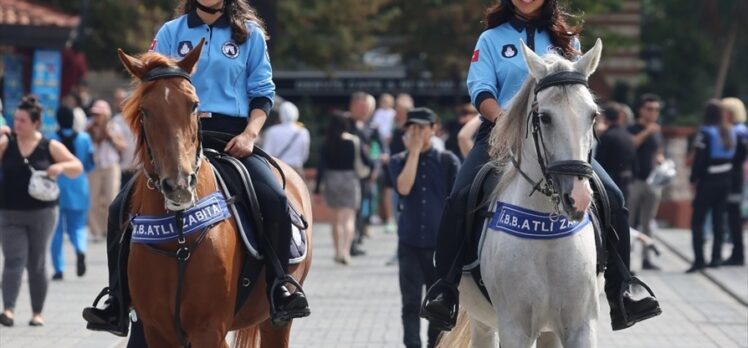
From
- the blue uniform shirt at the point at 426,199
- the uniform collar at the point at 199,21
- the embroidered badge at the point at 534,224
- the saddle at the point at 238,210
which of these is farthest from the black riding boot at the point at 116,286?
the blue uniform shirt at the point at 426,199

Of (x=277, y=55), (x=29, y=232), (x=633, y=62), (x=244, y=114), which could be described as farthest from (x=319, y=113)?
(x=244, y=114)

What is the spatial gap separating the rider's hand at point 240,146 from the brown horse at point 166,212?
19.3 inches

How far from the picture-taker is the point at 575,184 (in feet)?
23.1

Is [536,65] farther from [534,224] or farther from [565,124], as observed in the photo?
[534,224]

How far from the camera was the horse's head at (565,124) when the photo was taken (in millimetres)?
7051

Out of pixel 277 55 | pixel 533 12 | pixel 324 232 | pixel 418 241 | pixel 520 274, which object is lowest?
pixel 324 232

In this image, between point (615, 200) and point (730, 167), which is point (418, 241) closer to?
point (615, 200)

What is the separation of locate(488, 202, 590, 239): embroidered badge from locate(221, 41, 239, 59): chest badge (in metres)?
1.90

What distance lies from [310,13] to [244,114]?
2478 centimetres

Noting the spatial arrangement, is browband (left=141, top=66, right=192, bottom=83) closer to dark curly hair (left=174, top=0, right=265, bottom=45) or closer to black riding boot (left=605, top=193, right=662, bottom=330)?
dark curly hair (left=174, top=0, right=265, bottom=45)

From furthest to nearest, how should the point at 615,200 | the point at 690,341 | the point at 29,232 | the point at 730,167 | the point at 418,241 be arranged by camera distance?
1. the point at 730,167
2. the point at 29,232
3. the point at 690,341
4. the point at 418,241
5. the point at 615,200

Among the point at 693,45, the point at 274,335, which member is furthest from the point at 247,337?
the point at 693,45

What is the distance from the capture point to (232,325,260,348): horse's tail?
9242mm

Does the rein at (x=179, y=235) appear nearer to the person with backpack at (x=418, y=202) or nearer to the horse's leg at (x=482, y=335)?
the horse's leg at (x=482, y=335)
